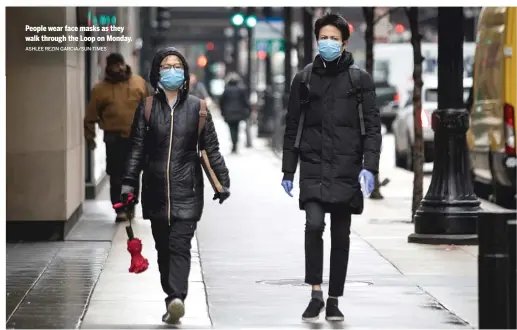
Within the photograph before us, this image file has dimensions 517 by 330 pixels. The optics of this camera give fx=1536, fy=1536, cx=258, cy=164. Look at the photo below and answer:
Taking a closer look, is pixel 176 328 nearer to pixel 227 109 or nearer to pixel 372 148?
pixel 372 148

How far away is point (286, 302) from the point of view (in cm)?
1001

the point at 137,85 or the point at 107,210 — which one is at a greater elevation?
the point at 137,85

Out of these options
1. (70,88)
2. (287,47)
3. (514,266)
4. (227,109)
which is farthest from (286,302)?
(287,47)

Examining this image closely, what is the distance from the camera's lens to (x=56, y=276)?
→ 445 inches

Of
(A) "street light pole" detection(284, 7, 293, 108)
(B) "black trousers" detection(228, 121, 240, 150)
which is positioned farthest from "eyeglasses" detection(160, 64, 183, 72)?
(A) "street light pole" detection(284, 7, 293, 108)

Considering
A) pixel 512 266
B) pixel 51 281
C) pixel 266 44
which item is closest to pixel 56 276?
pixel 51 281

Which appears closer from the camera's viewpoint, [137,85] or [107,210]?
[137,85]

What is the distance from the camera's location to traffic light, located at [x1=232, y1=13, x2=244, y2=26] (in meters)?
37.3

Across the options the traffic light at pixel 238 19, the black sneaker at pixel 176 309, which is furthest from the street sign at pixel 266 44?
the black sneaker at pixel 176 309

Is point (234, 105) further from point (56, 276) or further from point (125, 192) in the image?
point (125, 192)

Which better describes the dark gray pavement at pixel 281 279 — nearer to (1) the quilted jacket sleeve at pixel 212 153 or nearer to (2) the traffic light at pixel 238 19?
(1) the quilted jacket sleeve at pixel 212 153

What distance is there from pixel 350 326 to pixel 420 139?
7157mm

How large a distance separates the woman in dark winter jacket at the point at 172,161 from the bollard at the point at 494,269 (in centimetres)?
220

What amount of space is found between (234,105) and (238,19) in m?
5.50
